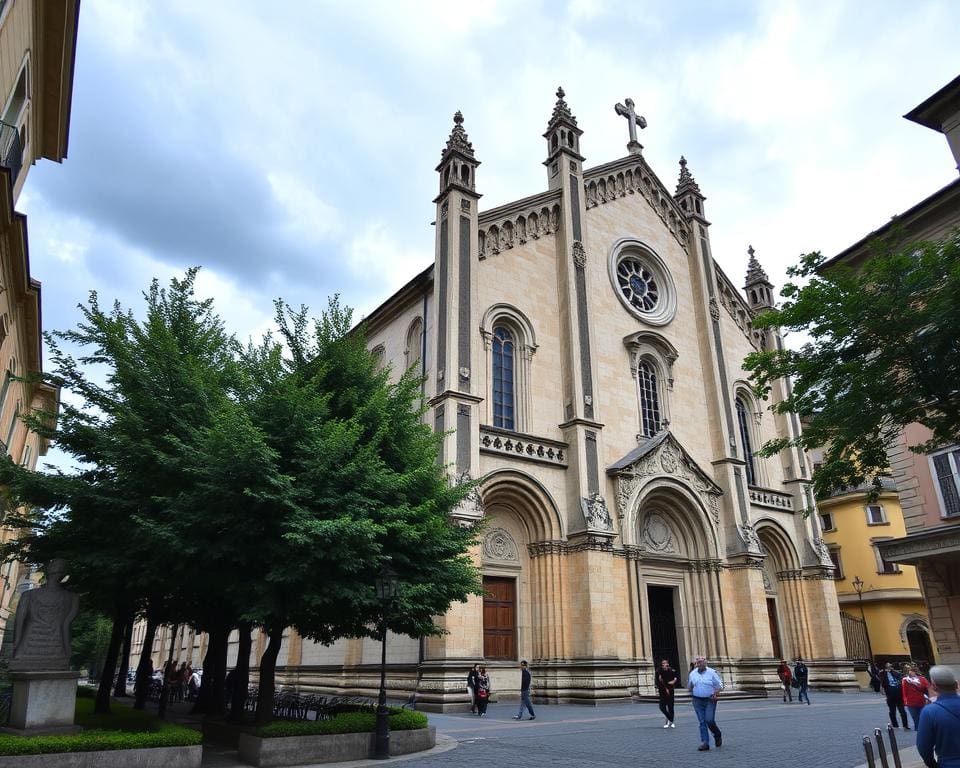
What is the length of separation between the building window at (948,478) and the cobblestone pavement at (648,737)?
6359mm

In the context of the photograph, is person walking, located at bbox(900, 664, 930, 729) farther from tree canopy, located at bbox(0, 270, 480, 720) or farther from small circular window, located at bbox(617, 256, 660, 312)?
small circular window, located at bbox(617, 256, 660, 312)

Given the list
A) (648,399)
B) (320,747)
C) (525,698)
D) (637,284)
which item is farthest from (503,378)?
(320,747)

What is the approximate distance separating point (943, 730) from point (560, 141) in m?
28.0

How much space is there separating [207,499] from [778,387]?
30.6 metres

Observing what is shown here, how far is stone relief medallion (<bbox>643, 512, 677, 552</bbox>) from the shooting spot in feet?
89.9

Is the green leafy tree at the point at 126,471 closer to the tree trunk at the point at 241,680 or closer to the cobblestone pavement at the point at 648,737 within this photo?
the tree trunk at the point at 241,680

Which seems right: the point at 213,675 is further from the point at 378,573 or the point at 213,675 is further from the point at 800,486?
the point at 800,486

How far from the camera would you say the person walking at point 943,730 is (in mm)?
5582

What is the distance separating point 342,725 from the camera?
1246cm

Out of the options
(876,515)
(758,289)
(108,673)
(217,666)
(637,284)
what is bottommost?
(108,673)

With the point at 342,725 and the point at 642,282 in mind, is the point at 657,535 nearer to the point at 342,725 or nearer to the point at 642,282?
the point at 642,282

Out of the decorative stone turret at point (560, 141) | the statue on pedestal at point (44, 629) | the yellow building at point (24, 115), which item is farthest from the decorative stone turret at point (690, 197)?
the statue on pedestal at point (44, 629)

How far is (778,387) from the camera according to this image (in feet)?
116

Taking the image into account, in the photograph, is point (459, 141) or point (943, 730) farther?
point (459, 141)
